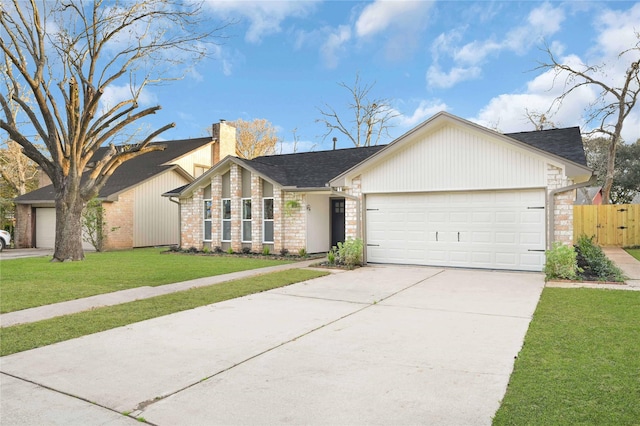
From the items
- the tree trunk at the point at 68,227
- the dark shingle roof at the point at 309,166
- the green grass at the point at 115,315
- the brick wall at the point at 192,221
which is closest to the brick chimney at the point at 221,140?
the dark shingle roof at the point at 309,166

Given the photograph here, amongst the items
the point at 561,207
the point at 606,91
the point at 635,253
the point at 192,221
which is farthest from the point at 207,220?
the point at 606,91

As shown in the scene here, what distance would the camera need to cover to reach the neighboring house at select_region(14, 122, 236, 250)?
20719mm

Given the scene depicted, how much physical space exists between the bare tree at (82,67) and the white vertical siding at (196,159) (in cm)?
799

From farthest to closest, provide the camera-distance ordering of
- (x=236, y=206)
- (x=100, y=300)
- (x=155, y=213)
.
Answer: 1. (x=155, y=213)
2. (x=236, y=206)
3. (x=100, y=300)

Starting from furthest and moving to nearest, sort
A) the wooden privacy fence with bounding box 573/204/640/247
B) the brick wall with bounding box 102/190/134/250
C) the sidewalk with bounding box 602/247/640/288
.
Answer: the brick wall with bounding box 102/190/134/250, the wooden privacy fence with bounding box 573/204/640/247, the sidewalk with bounding box 602/247/640/288

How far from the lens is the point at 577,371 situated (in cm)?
417

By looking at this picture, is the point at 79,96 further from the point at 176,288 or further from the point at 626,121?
the point at 626,121

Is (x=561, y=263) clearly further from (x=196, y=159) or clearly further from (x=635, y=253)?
(x=196, y=159)

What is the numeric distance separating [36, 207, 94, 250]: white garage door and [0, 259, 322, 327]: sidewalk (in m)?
16.2

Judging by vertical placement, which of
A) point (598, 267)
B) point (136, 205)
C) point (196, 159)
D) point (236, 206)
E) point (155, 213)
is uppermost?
point (196, 159)

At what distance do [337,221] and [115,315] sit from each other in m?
12.0

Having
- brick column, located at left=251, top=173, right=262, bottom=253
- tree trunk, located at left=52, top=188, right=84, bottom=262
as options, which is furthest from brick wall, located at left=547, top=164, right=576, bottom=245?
tree trunk, located at left=52, top=188, right=84, bottom=262

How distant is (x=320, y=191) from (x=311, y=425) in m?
12.8

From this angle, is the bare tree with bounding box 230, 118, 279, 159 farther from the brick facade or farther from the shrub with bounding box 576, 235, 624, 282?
the shrub with bounding box 576, 235, 624, 282
